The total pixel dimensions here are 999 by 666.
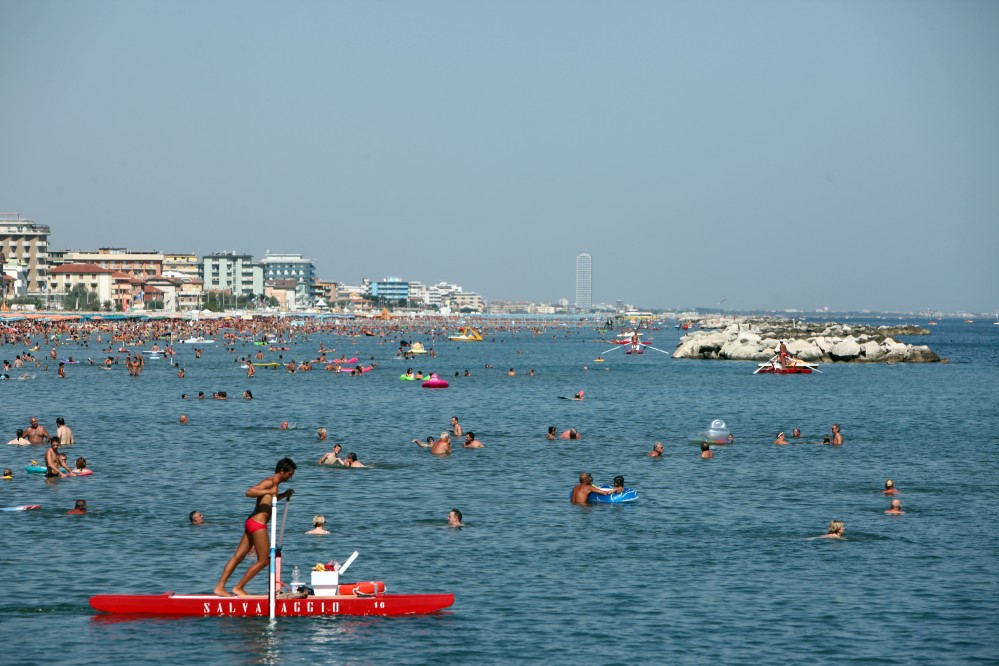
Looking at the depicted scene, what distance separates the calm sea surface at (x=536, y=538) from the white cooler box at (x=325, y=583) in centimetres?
63

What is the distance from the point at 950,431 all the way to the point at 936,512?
25.9 m

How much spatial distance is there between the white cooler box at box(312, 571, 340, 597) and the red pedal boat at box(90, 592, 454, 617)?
0.72 ft

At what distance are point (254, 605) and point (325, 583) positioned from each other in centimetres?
138

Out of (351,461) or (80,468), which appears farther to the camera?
(351,461)

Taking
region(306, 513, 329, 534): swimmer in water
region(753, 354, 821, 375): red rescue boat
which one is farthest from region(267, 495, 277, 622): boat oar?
region(753, 354, 821, 375): red rescue boat

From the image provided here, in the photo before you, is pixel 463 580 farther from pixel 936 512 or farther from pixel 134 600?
pixel 936 512

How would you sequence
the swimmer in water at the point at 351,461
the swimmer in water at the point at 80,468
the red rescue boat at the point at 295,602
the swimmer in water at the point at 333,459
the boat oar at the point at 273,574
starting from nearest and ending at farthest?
the boat oar at the point at 273,574
the red rescue boat at the point at 295,602
the swimmer in water at the point at 80,468
the swimmer in water at the point at 351,461
the swimmer in water at the point at 333,459

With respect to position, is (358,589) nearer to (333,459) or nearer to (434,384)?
(333,459)

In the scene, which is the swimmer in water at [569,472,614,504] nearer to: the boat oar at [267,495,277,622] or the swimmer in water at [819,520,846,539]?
the swimmer in water at [819,520,846,539]

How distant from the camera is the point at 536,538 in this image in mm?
A: 30500

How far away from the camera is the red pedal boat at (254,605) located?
22.5 meters

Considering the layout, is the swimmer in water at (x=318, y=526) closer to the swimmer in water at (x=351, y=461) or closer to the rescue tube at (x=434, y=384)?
the swimmer in water at (x=351, y=461)

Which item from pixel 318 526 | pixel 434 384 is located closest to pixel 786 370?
pixel 434 384

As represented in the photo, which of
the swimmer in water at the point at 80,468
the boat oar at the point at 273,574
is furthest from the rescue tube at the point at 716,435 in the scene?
the boat oar at the point at 273,574
